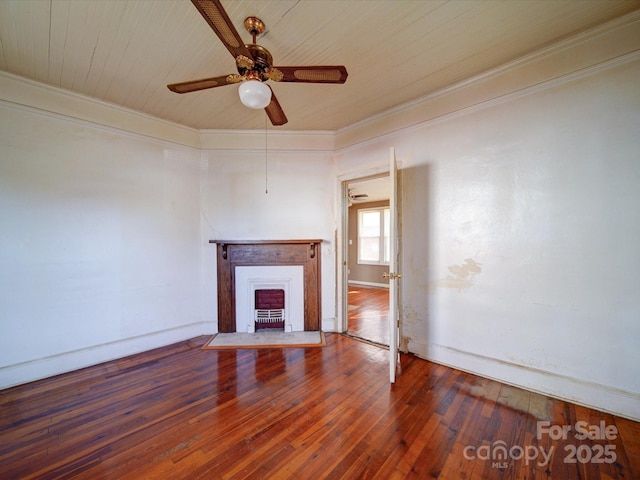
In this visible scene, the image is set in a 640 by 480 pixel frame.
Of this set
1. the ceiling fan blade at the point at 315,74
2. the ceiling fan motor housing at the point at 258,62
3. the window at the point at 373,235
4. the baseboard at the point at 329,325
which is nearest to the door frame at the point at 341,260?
the baseboard at the point at 329,325

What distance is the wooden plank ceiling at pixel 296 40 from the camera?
1.64m

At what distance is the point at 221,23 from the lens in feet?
4.18

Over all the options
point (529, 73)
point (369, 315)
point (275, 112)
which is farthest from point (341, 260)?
point (529, 73)

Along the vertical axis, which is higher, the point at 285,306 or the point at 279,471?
the point at 285,306

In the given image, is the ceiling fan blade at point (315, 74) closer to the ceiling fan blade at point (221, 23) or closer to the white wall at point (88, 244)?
the ceiling fan blade at point (221, 23)

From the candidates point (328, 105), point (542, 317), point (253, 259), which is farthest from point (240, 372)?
point (328, 105)

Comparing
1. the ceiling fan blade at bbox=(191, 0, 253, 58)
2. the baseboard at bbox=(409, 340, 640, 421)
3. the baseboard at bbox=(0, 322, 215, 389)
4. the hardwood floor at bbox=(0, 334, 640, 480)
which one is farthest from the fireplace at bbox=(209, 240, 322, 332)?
the ceiling fan blade at bbox=(191, 0, 253, 58)

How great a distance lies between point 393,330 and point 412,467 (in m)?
0.96

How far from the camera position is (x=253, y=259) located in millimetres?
3457

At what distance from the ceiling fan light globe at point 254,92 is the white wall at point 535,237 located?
6.15ft

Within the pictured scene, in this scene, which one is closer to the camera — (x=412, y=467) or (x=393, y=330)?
(x=412, y=467)

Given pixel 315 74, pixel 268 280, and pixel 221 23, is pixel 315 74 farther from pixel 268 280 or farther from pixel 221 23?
pixel 268 280

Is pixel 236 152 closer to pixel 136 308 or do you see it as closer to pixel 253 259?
pixel 253 259

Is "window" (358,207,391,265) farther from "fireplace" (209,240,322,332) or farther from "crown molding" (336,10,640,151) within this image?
"crown molding" (336,10,640,151)
